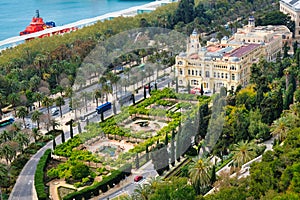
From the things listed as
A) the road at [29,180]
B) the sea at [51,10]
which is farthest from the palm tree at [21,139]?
the sea at [51,10]

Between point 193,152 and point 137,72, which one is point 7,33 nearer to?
point 137,72

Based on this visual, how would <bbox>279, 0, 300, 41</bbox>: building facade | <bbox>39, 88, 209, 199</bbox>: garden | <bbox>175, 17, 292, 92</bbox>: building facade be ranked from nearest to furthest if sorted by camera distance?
<bbox>39, 88, 209, 199</bbox>: garden < <bbox>175, 17, 292, 92</bbox>: building facade < <bbox>279, 0, 300, 41</bbox>: building facade

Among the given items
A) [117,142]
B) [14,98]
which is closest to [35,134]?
[117,142]

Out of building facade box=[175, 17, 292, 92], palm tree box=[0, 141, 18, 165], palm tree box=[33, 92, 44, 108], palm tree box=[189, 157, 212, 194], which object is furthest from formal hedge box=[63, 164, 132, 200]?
building facade box=[175, 17, 292, 92]

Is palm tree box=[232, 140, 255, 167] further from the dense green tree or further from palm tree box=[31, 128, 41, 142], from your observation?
palm tree box=[31, 128, 41, 142]

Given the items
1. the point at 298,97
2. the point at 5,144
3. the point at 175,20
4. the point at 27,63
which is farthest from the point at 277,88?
the point at 175,20

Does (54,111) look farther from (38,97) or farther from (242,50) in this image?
(242,50)
